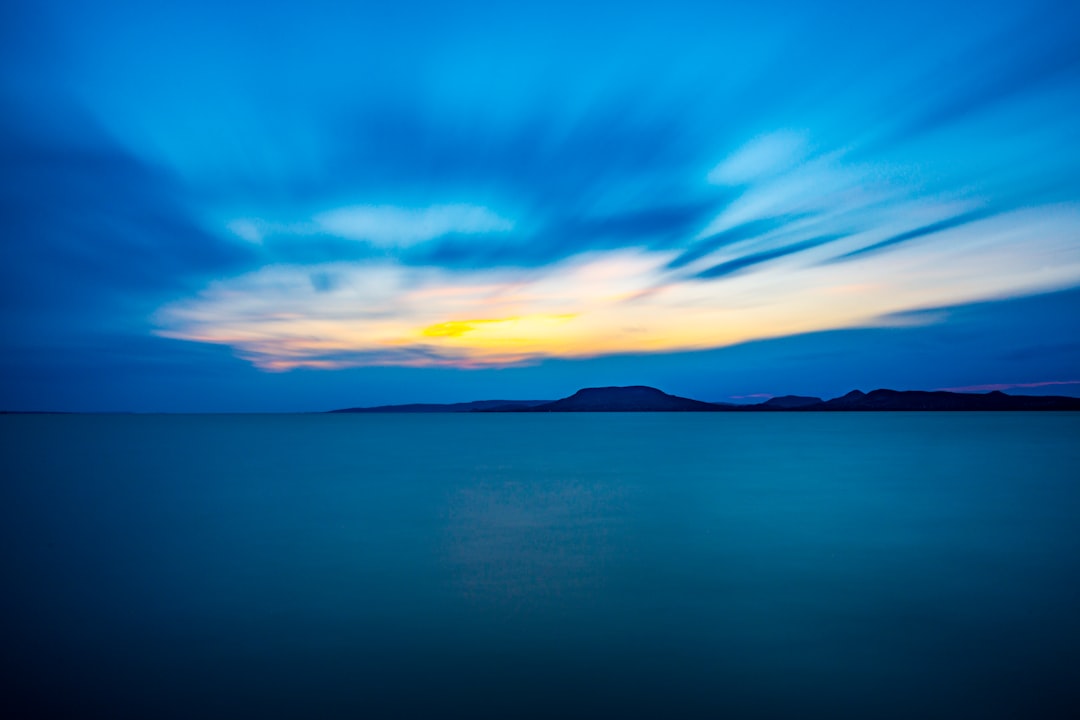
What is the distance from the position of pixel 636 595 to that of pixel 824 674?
11.8 feet

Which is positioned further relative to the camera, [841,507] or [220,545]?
[841,507]

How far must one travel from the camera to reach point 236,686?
22.0 feet

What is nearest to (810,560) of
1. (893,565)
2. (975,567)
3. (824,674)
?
(893,565)

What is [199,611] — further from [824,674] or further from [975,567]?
[975,567]

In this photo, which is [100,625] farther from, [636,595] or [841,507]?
[841,507]

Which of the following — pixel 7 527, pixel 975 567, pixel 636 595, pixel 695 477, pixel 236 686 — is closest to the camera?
pixel 236 686

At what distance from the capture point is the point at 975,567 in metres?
12.0

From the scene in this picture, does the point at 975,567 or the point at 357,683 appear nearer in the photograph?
the point at 357,683

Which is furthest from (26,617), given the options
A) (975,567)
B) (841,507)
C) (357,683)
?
(841,507)

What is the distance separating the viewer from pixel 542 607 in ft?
31.5

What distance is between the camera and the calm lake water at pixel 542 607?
6.55 metres

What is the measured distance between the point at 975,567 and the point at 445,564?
10.3 m

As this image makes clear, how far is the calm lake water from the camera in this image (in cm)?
655

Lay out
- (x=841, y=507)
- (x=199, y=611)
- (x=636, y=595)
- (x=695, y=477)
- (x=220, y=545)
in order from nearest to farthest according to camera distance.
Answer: (x=199, y=611) → (x=636, y=595) → (x=220, y=545) → (x=841, y=507) → (x=695, y=477)
